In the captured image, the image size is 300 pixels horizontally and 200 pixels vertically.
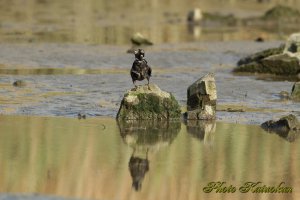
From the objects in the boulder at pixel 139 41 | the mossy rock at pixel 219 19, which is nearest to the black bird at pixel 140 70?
the boulder at pixel 139 41

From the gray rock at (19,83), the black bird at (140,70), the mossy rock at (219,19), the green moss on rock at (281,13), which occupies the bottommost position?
the gray rock at (19,83)

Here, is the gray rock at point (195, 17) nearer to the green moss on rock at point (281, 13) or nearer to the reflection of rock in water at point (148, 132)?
the green moss on rock at point (281, 13)

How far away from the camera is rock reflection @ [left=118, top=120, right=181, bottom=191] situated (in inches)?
643

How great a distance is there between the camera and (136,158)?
674 inches

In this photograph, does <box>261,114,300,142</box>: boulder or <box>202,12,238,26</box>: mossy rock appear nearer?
<box>261,114,300,142</box>: boulder

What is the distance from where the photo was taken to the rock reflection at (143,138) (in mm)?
16344

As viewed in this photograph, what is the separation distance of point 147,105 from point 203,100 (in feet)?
5.65

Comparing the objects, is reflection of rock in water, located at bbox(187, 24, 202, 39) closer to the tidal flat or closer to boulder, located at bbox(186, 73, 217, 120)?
the tidal flat

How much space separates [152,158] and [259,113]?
5.83 meters

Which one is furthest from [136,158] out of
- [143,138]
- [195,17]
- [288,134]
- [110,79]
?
[195,17]

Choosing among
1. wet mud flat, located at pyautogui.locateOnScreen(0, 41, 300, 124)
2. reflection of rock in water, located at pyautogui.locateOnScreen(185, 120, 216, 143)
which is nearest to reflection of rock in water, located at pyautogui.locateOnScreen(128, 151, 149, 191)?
reflection of rock in water, located at pyautogui.locateOnScreen(185, 120, 216, 143)

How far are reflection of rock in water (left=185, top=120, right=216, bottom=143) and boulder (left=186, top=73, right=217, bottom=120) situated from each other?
0.73ft

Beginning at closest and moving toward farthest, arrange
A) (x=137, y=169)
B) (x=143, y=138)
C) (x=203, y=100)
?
(x=137, y=169)
(x=143, y=138)
(x=203, y=100)

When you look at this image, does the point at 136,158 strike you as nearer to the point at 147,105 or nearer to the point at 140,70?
the point at 147,105
